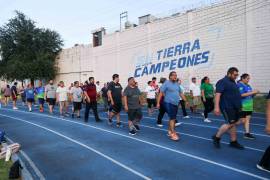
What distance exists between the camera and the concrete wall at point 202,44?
2023 centimetres

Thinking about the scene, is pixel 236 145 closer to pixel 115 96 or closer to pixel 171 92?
pixel 171 92

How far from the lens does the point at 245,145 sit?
8586mm

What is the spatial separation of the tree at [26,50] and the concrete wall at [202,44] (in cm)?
1103

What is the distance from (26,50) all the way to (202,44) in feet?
97.1

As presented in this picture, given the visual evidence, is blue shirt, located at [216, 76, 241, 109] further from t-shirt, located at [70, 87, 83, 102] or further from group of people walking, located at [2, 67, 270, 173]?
t-shirt, located at [70, 87, 83, 102]

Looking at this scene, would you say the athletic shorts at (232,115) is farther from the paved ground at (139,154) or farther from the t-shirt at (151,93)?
the t-shirt at (151,93)

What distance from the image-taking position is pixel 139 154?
8008 mm

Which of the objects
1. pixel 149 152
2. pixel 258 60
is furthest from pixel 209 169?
pixel 258 60

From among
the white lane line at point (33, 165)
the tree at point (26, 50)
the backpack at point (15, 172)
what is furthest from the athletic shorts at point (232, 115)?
the tree at point (26, 50)

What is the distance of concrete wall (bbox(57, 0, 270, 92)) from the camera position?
2023cm

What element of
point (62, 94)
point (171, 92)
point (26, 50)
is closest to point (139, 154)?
point (171, 92)

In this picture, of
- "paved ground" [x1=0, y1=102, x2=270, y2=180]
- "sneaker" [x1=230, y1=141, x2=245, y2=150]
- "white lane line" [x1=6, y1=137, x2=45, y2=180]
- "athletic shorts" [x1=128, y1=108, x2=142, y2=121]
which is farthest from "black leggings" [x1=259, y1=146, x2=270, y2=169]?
"athletic shorts" [x1=128, y1=108, x2=142, y2=121]

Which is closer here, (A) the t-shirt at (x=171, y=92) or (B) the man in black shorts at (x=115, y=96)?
(A) the t-shirt at (x=171, y=92)

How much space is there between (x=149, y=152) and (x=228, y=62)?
15.3m
